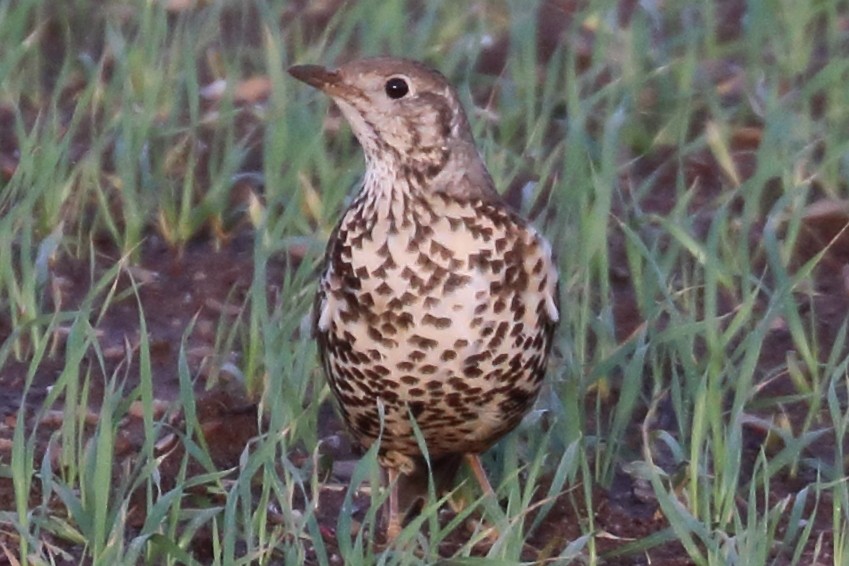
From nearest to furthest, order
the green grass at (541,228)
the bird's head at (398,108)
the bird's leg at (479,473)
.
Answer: the green grass at (541,228), the bird's head at (398,108), the bird's leg at (479,473)

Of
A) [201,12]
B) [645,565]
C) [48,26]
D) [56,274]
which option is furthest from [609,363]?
[48,26]

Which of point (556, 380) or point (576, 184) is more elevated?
point (576, 184)

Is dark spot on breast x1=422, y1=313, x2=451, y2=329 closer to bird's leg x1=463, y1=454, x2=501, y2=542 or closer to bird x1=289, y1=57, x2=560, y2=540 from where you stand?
bird x1=289, y1=57, x2=560, y2=540

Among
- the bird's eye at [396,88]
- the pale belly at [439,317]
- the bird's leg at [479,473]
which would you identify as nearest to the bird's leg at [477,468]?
the bird's leg at [479,473]

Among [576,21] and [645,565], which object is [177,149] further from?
[645,565]

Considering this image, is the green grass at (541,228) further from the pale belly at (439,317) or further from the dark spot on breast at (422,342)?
the dark spot on breast at (422,342)

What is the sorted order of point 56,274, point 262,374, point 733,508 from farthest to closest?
point 56,274 < point 262,374 < point 733,508
